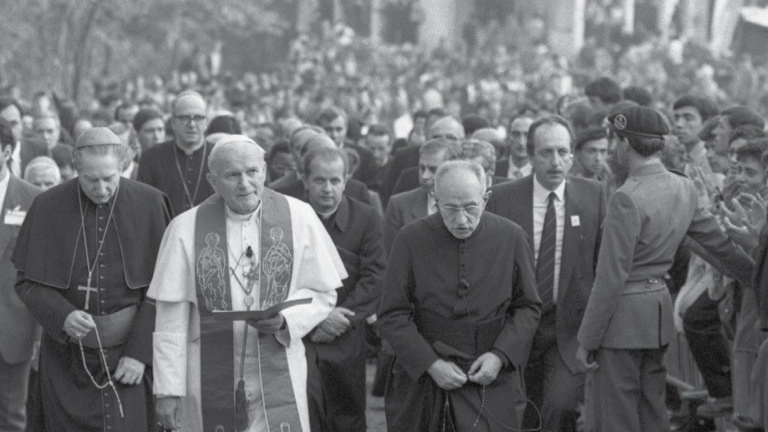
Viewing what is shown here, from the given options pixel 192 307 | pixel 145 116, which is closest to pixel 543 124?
pixel 192 307

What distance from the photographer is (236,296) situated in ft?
22.5

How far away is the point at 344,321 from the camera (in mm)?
8352

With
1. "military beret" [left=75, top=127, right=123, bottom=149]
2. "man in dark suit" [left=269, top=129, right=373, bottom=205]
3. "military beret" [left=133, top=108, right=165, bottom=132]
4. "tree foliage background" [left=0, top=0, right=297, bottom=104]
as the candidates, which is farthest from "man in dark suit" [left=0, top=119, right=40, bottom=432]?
"tree foliage background" [left=0, top=0, right=297, bottom=104]

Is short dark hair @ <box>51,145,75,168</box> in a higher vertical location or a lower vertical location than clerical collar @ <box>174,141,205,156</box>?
lower

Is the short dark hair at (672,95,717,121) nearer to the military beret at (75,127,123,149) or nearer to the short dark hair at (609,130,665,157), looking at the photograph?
the short dark hair at (609,130,665,157)

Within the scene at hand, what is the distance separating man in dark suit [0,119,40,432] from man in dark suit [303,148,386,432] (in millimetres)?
1596

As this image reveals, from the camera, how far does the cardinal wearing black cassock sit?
697 cm

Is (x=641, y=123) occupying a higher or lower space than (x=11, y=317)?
higher

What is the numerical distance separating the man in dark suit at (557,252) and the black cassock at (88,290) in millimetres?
2179

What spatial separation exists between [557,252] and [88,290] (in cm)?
263

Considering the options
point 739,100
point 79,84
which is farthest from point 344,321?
point 79,84

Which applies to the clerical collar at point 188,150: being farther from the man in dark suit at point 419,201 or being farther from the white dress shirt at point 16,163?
the man in dark suit at point 419,201

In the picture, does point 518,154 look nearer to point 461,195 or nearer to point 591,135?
point 591,135

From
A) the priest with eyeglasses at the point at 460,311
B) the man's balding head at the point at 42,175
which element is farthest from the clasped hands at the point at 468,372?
the man's balding head at the point at 42,175
